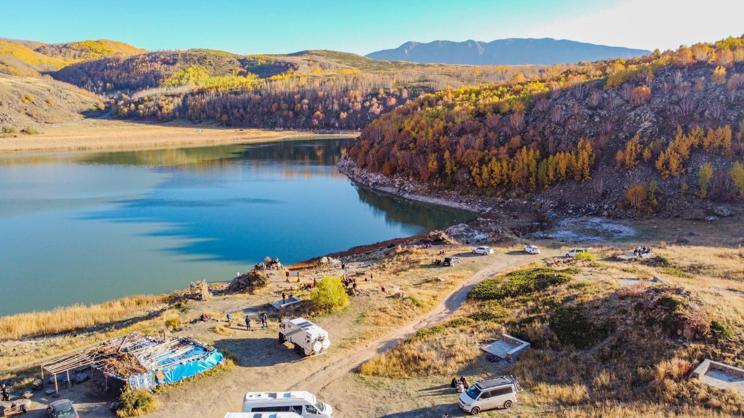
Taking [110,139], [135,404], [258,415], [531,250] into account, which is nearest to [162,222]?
[531,250]

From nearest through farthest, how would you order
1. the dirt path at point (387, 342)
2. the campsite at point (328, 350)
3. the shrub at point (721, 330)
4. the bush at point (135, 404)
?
the bush at point (135, 404), the campsite at point (328, 350), the shrub at point (721, 330), the dirt path at point (387, 342)

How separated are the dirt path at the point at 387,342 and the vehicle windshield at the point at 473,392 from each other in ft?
15.9

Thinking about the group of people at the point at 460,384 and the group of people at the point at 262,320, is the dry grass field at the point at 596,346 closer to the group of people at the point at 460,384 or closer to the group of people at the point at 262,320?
the group of people at the point at 460,384

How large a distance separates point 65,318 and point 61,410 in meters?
16.8

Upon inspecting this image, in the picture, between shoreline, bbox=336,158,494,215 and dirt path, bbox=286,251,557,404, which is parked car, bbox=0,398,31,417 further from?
shoreline, bbox=336,158,494,215

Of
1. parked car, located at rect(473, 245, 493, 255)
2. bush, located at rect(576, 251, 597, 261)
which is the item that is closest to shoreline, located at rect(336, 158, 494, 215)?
parked car, located at rect(473, 245, 493, 255)

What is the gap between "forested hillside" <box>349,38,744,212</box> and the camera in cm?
6631

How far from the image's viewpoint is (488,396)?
18.9m

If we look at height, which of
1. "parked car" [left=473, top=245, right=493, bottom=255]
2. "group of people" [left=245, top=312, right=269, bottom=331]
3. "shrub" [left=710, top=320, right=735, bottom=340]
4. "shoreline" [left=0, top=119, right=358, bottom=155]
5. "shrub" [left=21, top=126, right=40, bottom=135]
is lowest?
"parked car" [left=473, top=245, right=493, bottom=255]

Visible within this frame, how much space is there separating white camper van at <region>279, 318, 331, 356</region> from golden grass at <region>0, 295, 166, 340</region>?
40.8ft

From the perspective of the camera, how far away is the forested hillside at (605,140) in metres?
66.3

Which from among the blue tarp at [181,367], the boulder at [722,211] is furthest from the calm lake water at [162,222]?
the boulder at [722,211]

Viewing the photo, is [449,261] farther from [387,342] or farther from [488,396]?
[488,396]

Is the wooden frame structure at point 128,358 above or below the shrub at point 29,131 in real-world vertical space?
below
